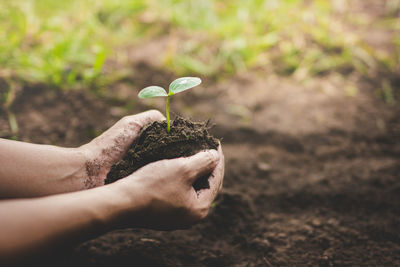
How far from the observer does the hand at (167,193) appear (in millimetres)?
919

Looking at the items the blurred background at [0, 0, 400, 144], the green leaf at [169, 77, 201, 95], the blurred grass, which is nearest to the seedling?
the green leaf at [169, 77, 201, 95]

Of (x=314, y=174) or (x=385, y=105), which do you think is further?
(x=385, y=105)

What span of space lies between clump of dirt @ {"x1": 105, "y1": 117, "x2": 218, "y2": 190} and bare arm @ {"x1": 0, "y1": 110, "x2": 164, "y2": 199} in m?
0.08

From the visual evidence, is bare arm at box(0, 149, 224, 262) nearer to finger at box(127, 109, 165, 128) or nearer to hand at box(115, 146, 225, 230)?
hand at box(115, 146, 225, 230)

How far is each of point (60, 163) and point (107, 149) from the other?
0.64 ft

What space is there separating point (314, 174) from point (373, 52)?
187 cm

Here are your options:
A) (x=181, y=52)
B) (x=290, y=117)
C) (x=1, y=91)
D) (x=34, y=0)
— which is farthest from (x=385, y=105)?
(x=34, y=0)

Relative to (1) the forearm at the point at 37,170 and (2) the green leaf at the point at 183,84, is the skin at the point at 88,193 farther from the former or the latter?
(2) the green leaf at the point at 183,84

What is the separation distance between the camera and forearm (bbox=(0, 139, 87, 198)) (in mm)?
Result: 998

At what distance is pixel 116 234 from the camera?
1.30 m

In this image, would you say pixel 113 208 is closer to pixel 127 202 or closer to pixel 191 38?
pixel 127 202

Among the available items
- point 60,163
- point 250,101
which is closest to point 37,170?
point 60,163

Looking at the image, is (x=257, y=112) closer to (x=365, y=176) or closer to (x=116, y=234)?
(x=365, y=176)

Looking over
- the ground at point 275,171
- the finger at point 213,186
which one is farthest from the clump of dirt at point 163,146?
the ground at point 275,171
